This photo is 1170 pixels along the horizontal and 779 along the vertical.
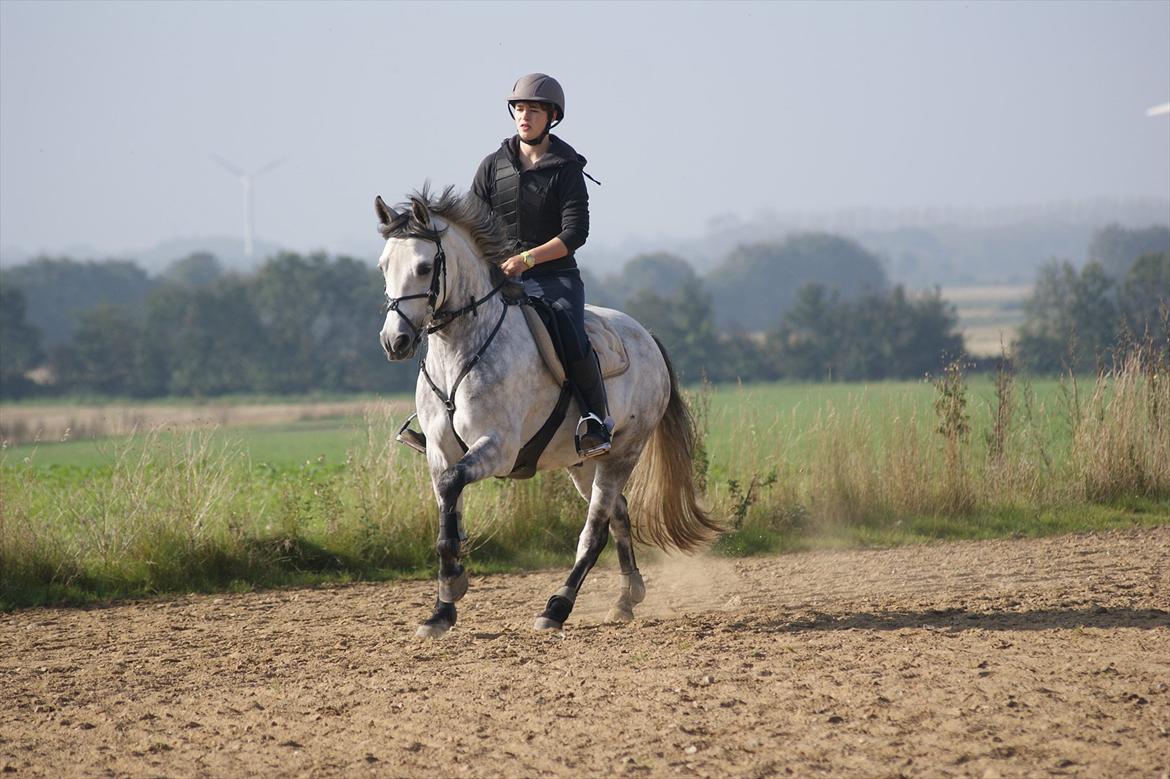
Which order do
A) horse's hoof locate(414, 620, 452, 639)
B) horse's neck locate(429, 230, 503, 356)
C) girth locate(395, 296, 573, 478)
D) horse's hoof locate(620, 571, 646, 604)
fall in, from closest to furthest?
horse's neck locate(429, 230, 503, 356) < horse's hoof locate(414, 620, 452, 639) < girth locate(395, 296, 573, 478) < horse's hoof locate(620, 571, 646, 604)

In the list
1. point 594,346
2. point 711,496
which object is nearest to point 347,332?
point 711,496

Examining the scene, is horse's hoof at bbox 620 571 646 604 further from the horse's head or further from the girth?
the horse's head

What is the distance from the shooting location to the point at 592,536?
332 inches

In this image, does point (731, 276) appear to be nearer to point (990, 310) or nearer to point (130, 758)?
point (990, 310)

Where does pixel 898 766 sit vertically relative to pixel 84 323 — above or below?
below

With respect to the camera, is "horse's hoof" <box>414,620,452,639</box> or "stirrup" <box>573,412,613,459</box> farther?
"stirrup" <box>573,412,613,459</box>

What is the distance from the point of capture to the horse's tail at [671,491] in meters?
9.41

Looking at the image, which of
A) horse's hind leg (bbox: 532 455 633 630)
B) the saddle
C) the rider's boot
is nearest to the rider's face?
the saddle

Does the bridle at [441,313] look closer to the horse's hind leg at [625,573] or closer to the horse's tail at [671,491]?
the horse's hind leg at [625,573]

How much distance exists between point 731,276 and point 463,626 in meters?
114

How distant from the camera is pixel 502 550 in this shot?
11.4 meters

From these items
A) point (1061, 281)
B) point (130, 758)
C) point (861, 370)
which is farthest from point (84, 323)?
point (130, 758)

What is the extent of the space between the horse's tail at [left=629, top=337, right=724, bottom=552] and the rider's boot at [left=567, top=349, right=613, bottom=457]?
1436 mm

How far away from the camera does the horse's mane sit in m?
7.15
